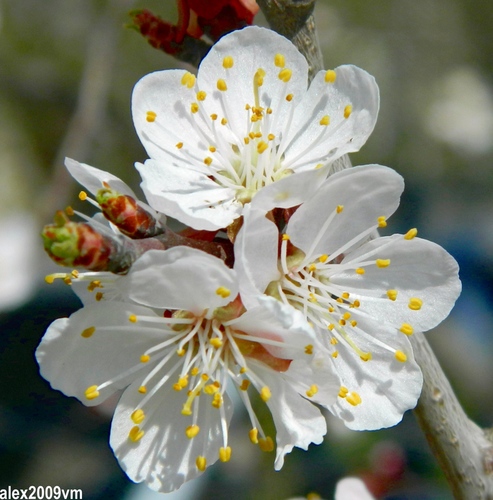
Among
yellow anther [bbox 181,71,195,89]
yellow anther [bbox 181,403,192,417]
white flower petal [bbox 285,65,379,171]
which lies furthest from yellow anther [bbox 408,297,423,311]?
yellow anther [bbox 181,71,195,89]

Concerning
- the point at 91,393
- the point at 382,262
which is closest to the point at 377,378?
the point at 382,262

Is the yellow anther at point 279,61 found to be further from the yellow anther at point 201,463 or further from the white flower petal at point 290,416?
the yellow anther at point 201,463

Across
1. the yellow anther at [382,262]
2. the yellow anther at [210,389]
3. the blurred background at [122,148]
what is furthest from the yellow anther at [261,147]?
the blurred background at [122,148]

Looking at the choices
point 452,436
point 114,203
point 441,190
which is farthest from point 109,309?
point 441,190

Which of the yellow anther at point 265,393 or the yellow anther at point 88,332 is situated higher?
the yellow anther at point 88,332

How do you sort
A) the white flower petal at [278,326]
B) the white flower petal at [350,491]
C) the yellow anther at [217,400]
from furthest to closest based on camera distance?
the white flower petal at [350,491]
the yellow anther at [217,400]
the white flower petal at [278,326]

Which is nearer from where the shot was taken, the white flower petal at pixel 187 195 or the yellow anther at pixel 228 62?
the white flower petal at pixel 187 195

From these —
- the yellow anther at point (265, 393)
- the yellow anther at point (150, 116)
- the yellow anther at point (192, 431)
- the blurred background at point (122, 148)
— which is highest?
the yellow anther at point (150, 116)
